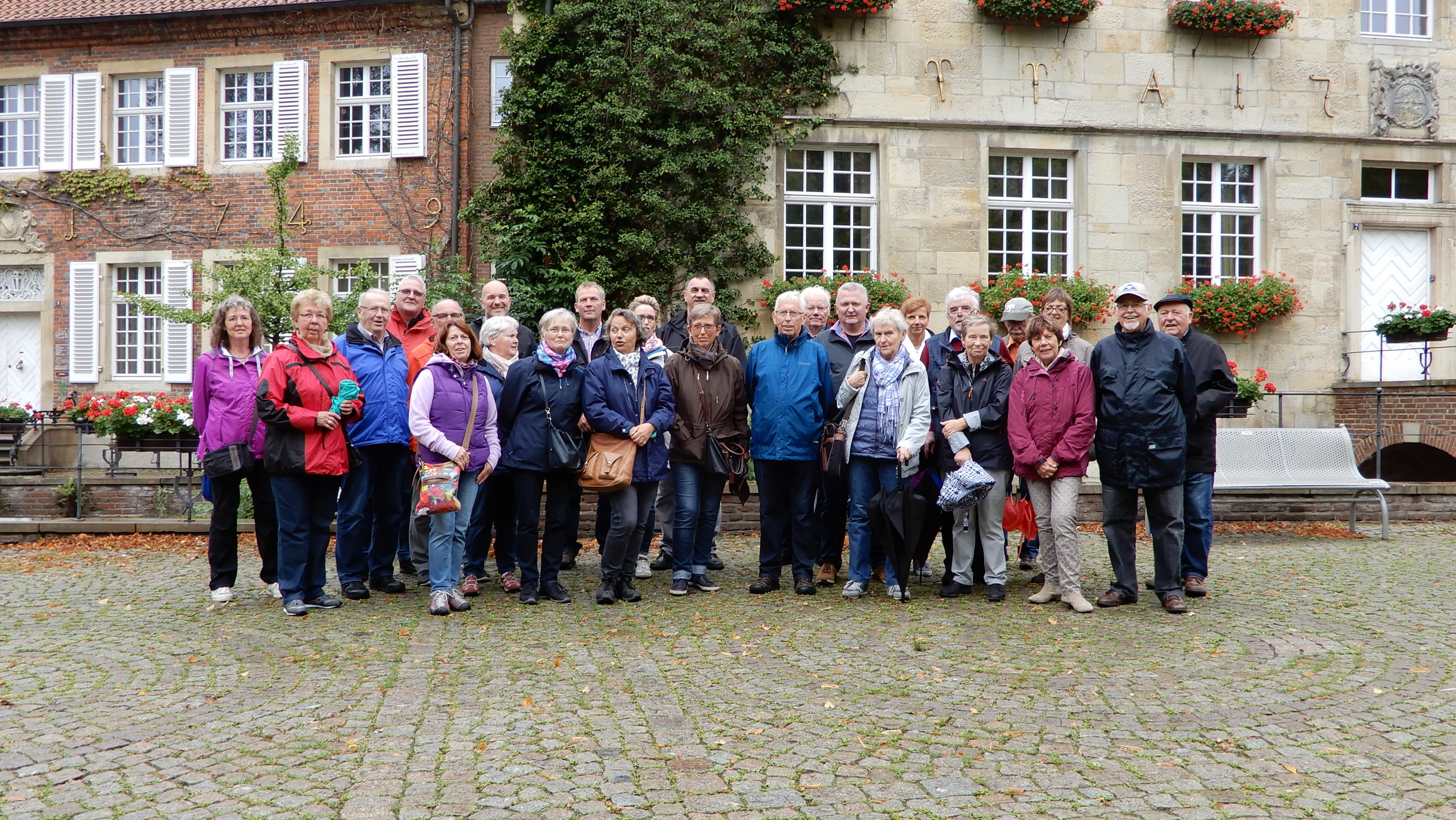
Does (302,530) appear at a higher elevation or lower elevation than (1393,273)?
lower

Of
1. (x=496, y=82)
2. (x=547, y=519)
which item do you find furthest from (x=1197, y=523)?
(x=496, y=82)

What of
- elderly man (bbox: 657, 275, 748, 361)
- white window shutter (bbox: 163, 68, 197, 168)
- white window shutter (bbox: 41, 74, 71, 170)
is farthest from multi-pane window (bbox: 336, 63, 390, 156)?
elderly man (bbox: 657, 275, 748, 361)

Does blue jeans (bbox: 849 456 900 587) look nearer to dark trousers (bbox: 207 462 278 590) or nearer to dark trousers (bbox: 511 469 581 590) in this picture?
dark trousers (bbox: 511 469 581 590)

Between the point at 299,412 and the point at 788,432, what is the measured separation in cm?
292

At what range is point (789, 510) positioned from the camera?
23.2ft

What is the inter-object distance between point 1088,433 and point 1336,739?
2.54 metres

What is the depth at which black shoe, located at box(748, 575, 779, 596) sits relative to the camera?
688 cm

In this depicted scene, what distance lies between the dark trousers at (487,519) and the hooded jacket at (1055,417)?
125 inches

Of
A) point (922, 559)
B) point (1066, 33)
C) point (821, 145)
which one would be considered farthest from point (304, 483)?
point (1066, 33)

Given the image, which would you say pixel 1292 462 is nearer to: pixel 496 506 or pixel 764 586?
pixel 764 586

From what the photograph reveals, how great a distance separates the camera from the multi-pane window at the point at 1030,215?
584 inches

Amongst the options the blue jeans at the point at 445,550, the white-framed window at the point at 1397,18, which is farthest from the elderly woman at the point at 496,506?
the white-framed window at the point at 1397,18

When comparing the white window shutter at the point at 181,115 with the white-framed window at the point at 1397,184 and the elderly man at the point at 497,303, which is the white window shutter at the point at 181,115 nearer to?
the elderly man at the point at 497,303

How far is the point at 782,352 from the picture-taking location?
6.93 meters
